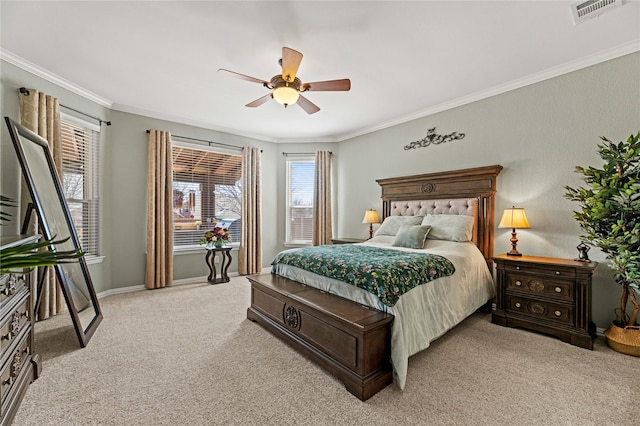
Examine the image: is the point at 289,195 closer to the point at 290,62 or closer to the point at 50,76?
the point at 290,62

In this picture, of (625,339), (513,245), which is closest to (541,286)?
(513,245)

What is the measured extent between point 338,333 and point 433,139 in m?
3.33

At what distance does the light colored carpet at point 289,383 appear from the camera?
1.69 m

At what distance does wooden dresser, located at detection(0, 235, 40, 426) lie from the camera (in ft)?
5.25

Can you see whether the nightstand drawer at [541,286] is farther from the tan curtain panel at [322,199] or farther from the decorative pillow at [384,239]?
the tan curtain panel at [322,199]

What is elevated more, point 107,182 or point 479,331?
point 107,182

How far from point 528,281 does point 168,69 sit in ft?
14.4

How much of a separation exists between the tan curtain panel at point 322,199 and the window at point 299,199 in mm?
230

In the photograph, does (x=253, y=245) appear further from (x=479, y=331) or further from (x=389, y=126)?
(x=479, y=331)

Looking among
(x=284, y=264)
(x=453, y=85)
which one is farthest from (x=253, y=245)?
(x=453, y=85)

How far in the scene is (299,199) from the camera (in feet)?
19.6

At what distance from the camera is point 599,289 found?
2850 millimetres

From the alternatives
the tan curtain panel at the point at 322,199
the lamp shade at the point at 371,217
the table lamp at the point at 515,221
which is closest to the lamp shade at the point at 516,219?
the table lamp at the point at 515,221

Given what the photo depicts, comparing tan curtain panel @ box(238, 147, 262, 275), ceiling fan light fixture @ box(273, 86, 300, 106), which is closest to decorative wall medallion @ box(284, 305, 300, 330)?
ceiling fan light fixture @ box(273, 86, 300, 106)
